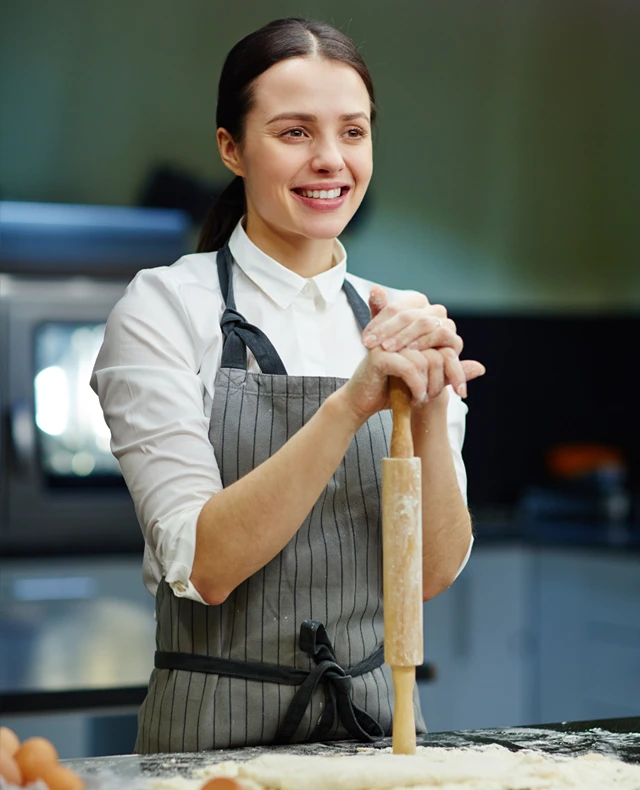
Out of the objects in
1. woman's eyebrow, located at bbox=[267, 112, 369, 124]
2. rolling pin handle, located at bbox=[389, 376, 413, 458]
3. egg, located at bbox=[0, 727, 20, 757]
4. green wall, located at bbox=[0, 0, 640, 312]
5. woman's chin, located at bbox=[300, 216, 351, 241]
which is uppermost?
green wall, located at bbox=[0, 0, 640, 312]

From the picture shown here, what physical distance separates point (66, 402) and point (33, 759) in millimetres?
2482

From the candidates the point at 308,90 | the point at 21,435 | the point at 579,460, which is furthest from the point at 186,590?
the point at 579,460

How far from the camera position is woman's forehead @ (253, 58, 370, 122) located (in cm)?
125

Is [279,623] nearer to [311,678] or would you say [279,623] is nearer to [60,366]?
[311,678]

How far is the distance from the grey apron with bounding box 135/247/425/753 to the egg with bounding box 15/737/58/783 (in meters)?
0.33

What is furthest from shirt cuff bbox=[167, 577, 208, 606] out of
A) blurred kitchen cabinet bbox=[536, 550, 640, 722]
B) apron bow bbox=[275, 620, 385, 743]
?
blurred kitchen cabinet bbox=[536, 550, 640, 722]

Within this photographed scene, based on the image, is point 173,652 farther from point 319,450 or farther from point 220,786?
point 220,786

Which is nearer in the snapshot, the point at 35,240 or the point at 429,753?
the point at 429,753

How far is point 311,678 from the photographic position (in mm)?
1187

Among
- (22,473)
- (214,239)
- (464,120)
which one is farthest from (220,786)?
(464,120)

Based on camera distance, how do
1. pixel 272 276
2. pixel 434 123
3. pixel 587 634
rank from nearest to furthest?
pixel 272 276 < pixel 587 634 < pixel 434 123

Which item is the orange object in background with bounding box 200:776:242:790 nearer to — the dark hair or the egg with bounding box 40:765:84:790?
the egg with bounding box 40:765:84:790

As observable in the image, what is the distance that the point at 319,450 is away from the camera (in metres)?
1.11

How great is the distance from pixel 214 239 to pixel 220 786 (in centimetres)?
78
